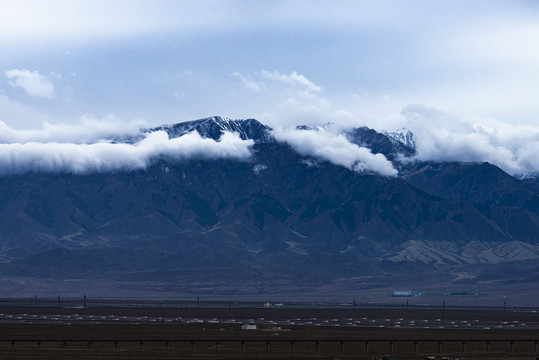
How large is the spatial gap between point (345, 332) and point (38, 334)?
50875 mm

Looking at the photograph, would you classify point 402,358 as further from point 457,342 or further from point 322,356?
point 457,342

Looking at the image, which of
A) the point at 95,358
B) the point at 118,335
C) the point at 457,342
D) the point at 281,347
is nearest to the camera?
the point at 95,358

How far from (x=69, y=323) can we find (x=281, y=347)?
73363 mm

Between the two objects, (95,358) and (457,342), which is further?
(457,342)

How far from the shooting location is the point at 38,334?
16038 centimetres

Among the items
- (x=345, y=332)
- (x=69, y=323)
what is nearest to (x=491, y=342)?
(x=345, y=332)

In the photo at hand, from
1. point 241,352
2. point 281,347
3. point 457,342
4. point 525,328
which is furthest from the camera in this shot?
point 525,328

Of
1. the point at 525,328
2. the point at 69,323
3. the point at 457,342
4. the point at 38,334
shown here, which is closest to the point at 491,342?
the point at 457,342

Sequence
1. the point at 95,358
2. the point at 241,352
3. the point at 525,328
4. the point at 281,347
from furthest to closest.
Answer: the point at 525,328, the point at 281,347, the point at 241,352, the point at 95,358

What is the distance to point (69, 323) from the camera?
19588cm

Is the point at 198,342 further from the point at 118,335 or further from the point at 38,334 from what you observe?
the point at 38,334

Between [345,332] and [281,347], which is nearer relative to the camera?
[281,347]

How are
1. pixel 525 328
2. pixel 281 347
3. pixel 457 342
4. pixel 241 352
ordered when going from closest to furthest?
pixel 241 352 → pixel 281 347 → pixel 457 342 → pixel 525 328

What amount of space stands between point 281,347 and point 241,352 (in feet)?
35.7
